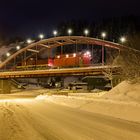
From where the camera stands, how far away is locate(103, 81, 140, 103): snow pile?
25500mm

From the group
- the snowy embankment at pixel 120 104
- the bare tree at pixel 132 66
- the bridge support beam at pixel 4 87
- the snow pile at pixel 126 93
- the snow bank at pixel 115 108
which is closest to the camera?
the snow bank at pixel 115 108

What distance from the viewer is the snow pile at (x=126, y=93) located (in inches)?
1004

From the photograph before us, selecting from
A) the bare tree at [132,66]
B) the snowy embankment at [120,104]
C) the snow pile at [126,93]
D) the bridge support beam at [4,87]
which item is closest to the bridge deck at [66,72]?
the bridge support beam at [4,87]

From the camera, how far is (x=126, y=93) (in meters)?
27.3

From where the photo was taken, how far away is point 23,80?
356ft

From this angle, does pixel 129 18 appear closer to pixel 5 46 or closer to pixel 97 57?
pixel 97 57

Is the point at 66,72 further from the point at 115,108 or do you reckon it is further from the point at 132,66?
the point at 115,108

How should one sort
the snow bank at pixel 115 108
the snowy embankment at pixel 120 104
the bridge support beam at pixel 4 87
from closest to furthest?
the snow bank at pixel 115 108
the snowy embankment at pixel 120 104
the bridge support beam at pixel 4 87

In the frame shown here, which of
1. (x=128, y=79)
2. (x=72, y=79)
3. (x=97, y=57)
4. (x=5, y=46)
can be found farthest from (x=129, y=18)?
(x=128, y=79)

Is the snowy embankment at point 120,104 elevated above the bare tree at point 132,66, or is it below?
below

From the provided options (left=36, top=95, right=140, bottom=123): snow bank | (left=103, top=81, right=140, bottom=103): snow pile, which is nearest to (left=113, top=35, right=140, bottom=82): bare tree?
(left=103, top=81, right=140, bottom=103): snow pile

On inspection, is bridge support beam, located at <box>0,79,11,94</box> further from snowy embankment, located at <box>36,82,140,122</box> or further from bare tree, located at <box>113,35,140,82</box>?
bare tree, located at <box>113,35,140,82</box>

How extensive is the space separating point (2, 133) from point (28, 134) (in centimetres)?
115

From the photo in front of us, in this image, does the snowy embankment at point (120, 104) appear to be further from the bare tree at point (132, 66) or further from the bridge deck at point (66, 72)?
the bridge deck at point (66, 72)
